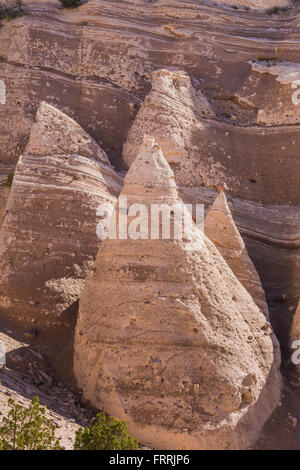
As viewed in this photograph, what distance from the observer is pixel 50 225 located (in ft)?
55.9

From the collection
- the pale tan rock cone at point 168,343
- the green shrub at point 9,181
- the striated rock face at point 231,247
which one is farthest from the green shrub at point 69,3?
the pale tan rock cone at point 168,343

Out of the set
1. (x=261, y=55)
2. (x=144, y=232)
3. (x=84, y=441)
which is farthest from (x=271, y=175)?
(x=84, y=441)

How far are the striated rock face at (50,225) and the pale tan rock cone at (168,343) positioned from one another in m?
2.21

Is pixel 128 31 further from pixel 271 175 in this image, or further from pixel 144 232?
pixel 144 232

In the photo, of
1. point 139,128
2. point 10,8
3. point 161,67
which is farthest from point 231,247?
point 10,8

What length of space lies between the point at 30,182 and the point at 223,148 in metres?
5.54

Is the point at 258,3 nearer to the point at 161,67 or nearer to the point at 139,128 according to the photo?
the point at 161,67

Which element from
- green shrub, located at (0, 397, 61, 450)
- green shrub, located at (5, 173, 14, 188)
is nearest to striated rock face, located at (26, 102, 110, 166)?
green shrub, located at (5, 173, 14, 188)

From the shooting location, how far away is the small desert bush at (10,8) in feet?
74.4

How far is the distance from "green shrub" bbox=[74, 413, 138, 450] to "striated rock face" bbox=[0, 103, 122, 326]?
5.08 meters

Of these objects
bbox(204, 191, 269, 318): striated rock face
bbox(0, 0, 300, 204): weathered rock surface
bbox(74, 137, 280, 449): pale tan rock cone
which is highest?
bbox(0, 0, 300, 204): weathered rock surface

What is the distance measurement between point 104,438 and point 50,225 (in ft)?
22.3

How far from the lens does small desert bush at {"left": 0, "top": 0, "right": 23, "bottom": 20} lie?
22688 millimetres

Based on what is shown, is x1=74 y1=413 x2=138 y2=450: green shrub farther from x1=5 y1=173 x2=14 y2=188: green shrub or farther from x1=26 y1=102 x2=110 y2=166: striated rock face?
x1=5 y1=173 x2=14 y2=188: green shrub
